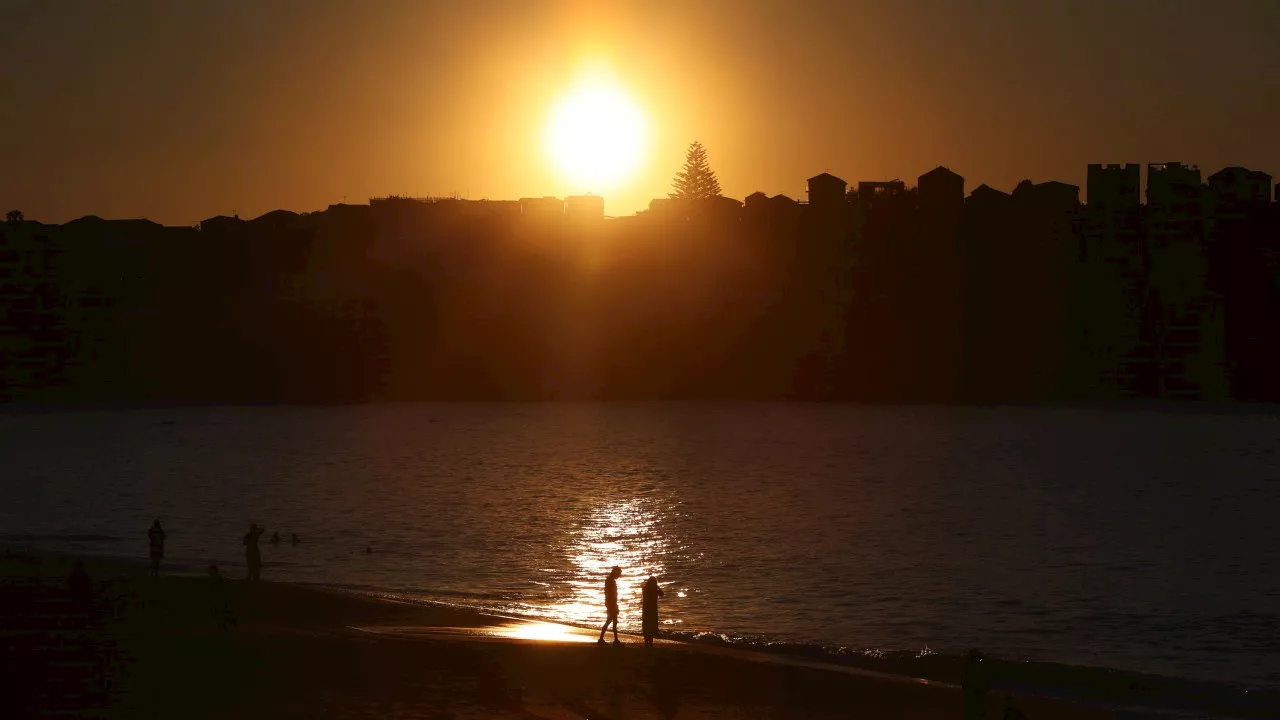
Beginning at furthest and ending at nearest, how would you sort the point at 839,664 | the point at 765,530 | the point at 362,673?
the point at 765,530 → the point at 839,664 → the point at 362,673

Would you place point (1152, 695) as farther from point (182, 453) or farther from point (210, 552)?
point (182, 453)

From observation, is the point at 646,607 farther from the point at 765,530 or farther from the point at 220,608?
the point at 765,530

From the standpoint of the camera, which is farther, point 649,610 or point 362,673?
point 649,610

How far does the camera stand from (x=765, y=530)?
A: 232 feet

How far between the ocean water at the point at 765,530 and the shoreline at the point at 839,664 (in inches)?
88.0

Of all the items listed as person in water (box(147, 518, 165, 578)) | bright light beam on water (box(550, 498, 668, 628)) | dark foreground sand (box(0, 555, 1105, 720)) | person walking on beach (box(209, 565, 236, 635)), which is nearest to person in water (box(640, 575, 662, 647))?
dark foreground sand (box(0, 555, 1105, 720))

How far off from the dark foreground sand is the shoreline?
5.6 inches

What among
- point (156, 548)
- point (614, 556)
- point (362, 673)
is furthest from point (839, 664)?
point (614, 556)

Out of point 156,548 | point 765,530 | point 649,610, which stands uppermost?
point 156,548

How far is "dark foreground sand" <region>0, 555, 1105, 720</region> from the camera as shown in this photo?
23.3 m

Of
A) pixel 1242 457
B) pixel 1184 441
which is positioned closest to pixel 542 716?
pixel 1242 457

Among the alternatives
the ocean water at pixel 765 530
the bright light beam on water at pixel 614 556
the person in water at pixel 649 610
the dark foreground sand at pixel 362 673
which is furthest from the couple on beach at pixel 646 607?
the bright light beam on water at pixel 614 556

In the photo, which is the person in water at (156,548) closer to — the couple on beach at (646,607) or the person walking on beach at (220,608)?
the person walking on beach at (220,608)

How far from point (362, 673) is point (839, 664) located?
11.3 m
